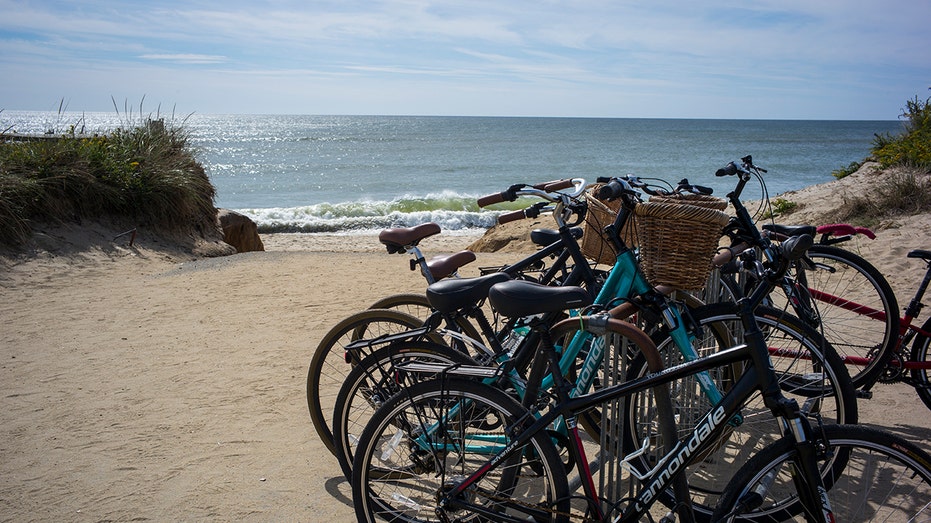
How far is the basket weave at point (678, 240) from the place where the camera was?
266cm

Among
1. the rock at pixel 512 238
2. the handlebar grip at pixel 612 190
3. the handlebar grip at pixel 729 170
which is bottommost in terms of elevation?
the rock at pixel 512 238

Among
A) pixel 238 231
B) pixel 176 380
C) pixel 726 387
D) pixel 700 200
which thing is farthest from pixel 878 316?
pixel 238 231

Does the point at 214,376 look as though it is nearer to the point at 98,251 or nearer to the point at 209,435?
the point at 209,435

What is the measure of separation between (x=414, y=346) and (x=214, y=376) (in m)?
2.71

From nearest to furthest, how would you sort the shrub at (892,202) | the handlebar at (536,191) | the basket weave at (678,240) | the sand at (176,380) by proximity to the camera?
the basket weave at (678,240), the handlebar at (536,191), the sand at (176,380), the shrub at (892,202)

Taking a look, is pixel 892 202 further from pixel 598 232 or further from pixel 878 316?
pixel 598 232

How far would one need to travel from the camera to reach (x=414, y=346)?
9.71ft

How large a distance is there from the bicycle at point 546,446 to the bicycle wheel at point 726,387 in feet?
1.11

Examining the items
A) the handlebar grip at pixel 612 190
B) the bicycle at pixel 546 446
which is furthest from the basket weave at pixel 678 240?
the bicycle at pixel 546 446

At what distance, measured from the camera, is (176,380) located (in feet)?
16.5

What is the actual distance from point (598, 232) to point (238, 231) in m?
9.85

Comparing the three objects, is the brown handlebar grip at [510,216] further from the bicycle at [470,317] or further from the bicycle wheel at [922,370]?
the bicycle wheel at [922,370]

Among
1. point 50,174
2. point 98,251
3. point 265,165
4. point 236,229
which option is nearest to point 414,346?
point 98,251

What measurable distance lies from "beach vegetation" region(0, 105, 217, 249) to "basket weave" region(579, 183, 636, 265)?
7.77 meters
